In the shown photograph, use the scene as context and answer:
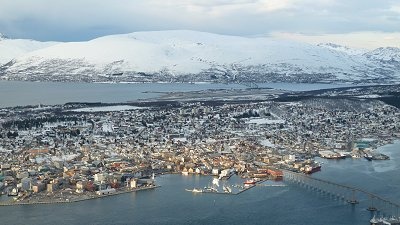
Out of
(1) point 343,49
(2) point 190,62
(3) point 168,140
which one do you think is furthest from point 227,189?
(1) point 343,49

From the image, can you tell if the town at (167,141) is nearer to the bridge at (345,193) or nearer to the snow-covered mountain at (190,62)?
the bridge at (345,193)

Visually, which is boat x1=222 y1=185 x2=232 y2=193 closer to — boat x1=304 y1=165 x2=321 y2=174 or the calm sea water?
boat x1=304 y1=165 x2=321 y2=174

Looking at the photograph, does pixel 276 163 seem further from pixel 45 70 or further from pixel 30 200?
pixel 45 70

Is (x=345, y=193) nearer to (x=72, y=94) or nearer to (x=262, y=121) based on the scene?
(x=262, y=121)

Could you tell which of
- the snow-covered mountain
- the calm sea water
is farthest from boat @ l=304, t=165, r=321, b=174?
the snow-covered mountain

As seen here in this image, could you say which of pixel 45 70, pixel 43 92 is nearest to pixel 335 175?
pixel 43 92

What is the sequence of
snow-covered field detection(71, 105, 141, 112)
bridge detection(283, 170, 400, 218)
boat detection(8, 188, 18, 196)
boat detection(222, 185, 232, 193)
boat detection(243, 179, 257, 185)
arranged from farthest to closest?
snow-covered field detection(71, 105, 141, 112) → boat detection(243, 179, 257, 185) → boat detection(222, 185, 232, 193) → boat detection(8, 188, 18, 196) → bridge detection(283, 170, 400, 218)
